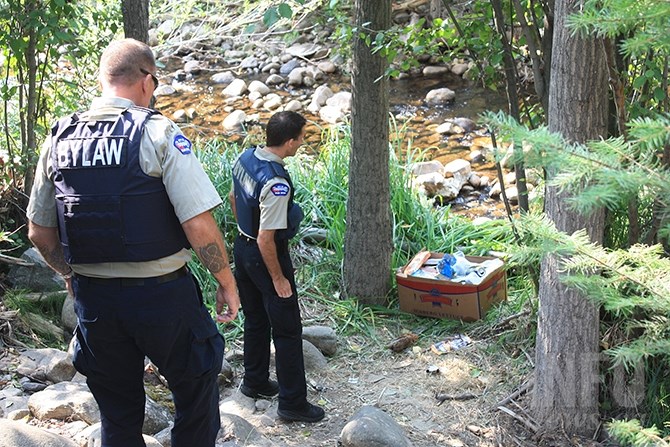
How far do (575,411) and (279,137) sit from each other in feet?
6.89

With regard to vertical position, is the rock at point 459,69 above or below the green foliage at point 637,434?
above

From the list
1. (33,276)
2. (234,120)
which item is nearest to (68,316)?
(33,276)

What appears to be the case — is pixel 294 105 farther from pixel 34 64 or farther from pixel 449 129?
pixel 34 64

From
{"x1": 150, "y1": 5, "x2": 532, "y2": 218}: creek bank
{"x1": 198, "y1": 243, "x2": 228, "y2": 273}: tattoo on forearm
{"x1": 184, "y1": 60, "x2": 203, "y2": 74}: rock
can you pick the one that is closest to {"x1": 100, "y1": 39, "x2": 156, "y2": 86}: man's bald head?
{"x1": 198, "y1": 243, "x2": 228, "y2": 273}: tattoo on forearm

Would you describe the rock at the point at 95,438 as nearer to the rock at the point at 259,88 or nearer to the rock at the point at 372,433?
the rock at the point at 372,433

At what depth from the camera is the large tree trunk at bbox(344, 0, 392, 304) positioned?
554 centimetres

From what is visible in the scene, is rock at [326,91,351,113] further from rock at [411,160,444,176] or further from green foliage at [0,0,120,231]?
green foliage at [0,0,120,231]

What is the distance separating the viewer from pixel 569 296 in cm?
398

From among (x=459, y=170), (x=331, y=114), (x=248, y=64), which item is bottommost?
(x=459, y=170)

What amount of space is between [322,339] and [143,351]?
2.37 m

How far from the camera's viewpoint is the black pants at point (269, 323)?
4324mm

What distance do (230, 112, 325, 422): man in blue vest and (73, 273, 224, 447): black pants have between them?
104cm

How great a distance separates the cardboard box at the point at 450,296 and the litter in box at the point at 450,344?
236 mm

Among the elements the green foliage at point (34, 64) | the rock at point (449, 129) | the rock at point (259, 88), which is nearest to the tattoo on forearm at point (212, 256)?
the green foliage at point (34, 64)
